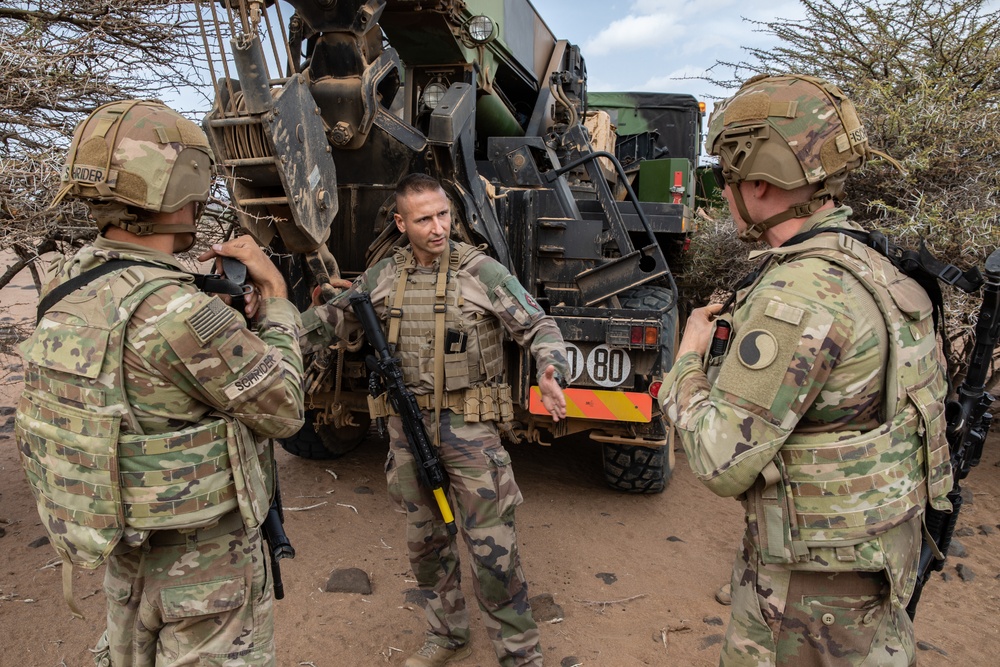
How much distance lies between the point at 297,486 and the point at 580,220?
2.59 m

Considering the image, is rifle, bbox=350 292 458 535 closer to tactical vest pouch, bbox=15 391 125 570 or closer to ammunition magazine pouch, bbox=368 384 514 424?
ammunition magazine pouch, bbox=368 384 514 424

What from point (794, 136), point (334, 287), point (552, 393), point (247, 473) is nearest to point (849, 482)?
point (794, 136)

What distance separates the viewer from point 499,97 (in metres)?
4.70

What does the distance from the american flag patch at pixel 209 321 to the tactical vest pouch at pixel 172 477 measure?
0.83 ft

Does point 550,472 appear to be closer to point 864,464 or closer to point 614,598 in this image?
point 614,598

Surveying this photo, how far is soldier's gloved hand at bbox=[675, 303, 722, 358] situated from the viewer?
183 centimetres

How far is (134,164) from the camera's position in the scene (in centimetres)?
176

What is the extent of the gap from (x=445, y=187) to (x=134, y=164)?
2.10 metres

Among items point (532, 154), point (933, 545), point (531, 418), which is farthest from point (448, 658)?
point (532, 154)

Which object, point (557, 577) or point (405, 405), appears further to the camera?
point (557, 577)

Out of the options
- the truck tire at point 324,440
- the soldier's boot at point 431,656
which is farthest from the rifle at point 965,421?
the truck tire at point 324,440

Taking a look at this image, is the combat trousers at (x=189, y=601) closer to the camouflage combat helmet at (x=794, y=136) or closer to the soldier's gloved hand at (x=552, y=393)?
the soldier's gloved hand at (x=552, y=393)

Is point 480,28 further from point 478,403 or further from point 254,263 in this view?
point 254,263

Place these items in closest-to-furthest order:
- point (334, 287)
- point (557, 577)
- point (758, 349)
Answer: point (758, 349)
point (334, 287)
point (557, 577)
